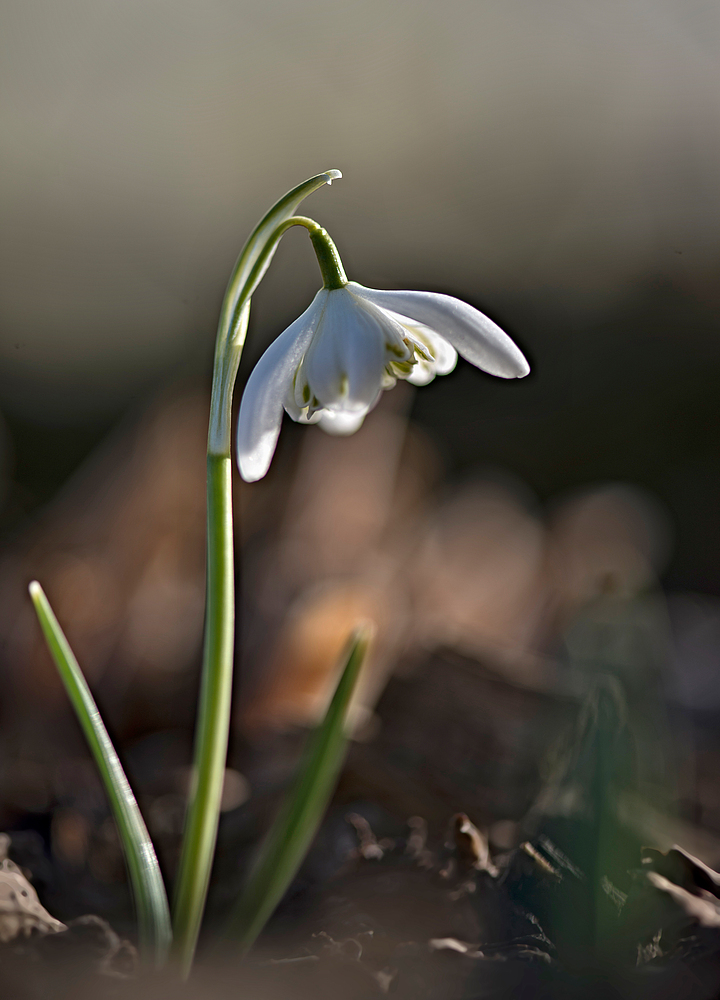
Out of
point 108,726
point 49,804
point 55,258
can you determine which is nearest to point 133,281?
point 55,258

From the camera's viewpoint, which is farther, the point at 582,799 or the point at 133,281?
the point at 133,281

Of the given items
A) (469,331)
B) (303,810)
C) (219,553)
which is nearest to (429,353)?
(469,331)

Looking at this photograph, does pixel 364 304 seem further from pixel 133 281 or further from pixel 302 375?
pixel 133 281

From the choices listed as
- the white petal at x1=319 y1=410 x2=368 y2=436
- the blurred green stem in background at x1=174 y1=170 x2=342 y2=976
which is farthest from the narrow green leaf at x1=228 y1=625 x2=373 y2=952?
the white petal at x1=319 y1=410 x2=368 y2=436

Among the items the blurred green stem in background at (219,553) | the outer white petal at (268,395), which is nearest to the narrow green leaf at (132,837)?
the blurred green stem in background at (219,553)

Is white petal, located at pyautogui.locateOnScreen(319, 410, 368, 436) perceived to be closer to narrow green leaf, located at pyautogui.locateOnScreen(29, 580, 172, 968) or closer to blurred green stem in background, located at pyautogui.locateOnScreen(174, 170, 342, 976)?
blurred green stem in background, located at pyautogui.locateOnScreen(174, 170, 342, 976)

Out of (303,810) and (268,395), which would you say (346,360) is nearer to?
(268,395)

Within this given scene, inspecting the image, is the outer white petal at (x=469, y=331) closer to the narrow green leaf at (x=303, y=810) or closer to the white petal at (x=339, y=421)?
the white petal at (x=339, y=421)

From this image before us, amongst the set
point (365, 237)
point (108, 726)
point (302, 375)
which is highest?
point (365, 237)
